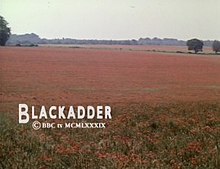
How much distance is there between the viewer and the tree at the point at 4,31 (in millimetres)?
6489

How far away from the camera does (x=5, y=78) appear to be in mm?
6539

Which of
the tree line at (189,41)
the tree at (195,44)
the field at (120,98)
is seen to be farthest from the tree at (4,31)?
the tree at (195,44)

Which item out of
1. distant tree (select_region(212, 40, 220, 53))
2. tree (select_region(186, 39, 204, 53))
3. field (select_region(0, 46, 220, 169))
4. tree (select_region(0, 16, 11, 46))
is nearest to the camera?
field (select_region(0, 46, 220, 169))

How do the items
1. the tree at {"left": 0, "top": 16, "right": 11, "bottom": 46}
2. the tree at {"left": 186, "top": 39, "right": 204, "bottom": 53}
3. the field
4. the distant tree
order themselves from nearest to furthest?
the field
the tree at {"left": 0, "top": 16, "right": 11, "bottom": 46}
the distant tree
the tree at {"left": 186, "top": 39, "right": 204, "bottom": 53}

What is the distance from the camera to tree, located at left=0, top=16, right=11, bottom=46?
6.49m

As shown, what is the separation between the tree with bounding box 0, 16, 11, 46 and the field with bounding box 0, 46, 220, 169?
0.56 feet

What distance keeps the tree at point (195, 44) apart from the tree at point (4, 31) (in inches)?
126

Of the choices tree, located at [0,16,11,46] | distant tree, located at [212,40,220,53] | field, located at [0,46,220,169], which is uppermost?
tree, located at [0,16,11,46]

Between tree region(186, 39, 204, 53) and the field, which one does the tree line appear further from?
the field

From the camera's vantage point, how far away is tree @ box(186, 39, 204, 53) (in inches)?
274

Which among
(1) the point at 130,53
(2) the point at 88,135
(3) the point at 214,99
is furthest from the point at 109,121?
(3) the point at 214,99

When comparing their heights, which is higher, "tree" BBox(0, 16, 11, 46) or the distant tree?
"tree" BBox(0, 16, 11, 46)

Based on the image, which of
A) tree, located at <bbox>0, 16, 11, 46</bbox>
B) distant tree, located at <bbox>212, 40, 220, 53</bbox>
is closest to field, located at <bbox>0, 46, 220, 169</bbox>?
tree, located at <bbox>0, 16, 11, 46</bbox>

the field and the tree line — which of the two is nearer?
the field
